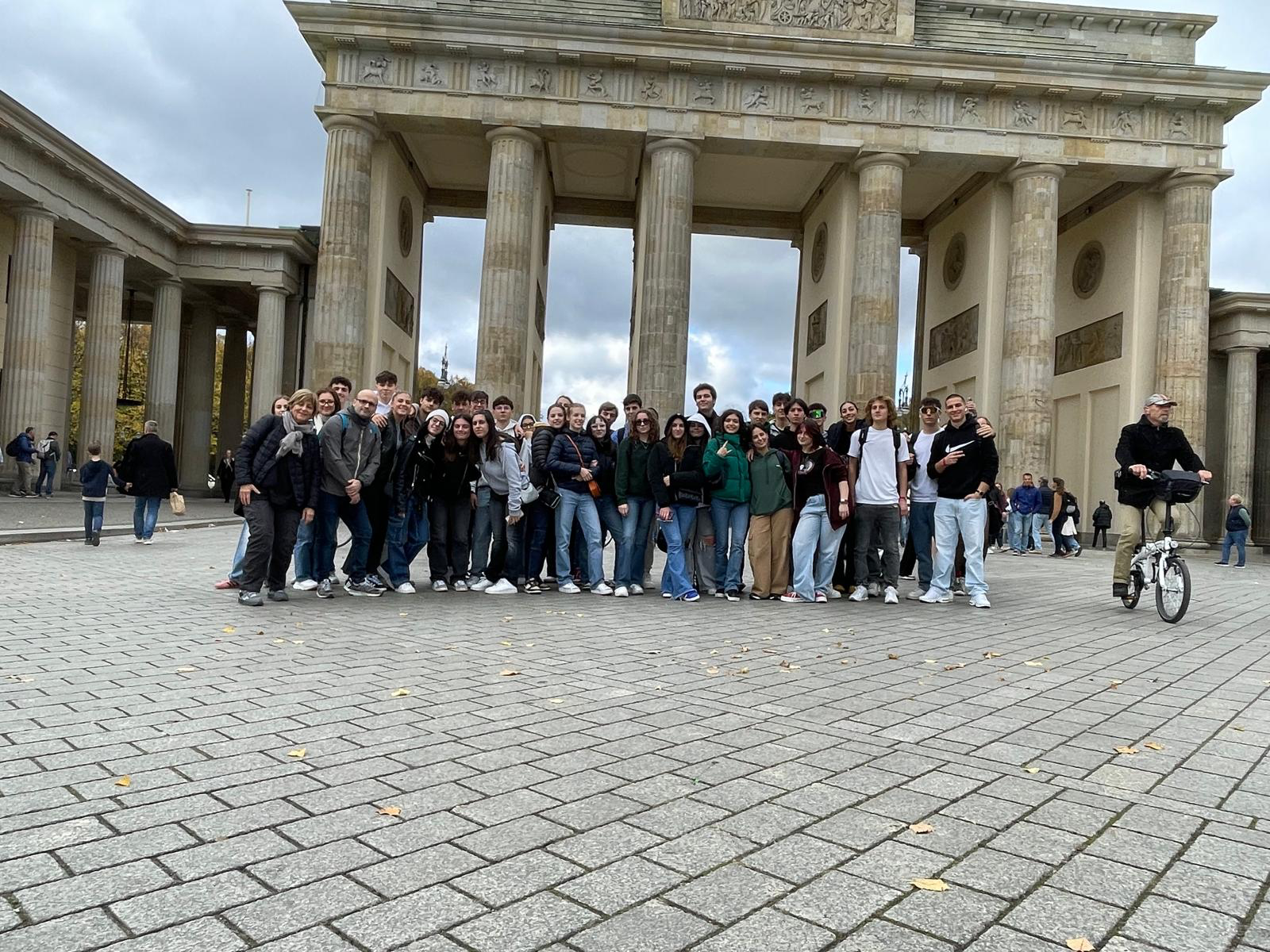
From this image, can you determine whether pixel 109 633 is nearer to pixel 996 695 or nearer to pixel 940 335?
pixel 996 695

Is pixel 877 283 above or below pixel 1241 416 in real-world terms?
above

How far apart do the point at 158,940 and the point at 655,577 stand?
32.8ft

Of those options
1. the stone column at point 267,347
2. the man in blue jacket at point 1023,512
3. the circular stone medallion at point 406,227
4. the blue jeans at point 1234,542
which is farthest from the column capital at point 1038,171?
the stone column at point 267,347

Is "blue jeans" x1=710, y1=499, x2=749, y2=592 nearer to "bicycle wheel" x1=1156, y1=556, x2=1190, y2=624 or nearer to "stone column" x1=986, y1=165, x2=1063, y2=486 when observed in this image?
"bicycle wheel" x1=1156, y1=556, x2=1190, y2=624

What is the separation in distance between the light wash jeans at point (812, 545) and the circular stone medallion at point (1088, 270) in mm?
26771

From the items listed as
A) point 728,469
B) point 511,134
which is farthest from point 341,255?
point 728,469

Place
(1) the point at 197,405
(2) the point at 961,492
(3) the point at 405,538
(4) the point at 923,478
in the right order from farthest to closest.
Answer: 1. (1) the point at 197,405
2. (4) the point at 923,478
3. (2) the point at 961,492
4. (3) the point at 405,538

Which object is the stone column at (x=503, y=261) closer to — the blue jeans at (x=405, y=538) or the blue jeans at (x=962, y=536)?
→ the blue jeans at (x=405, y=538)

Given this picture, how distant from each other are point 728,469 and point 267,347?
1151 inches

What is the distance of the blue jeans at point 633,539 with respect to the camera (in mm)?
9938

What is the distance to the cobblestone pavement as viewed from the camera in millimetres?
2301

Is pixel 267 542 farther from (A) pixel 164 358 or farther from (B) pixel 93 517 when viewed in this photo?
(A) pixel 164 358

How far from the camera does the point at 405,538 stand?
9.55 meters

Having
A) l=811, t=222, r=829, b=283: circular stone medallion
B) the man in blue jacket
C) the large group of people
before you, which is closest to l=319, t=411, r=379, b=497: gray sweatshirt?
the large group of people
